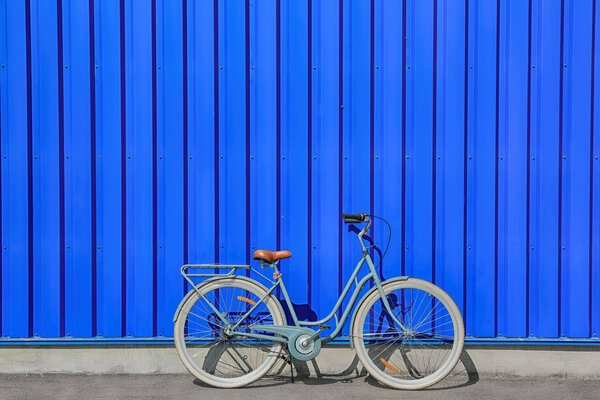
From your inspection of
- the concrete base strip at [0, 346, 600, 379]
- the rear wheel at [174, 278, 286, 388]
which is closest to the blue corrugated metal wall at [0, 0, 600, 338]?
the concrete base strip at [0, 346, 600, 379]

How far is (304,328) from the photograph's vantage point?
5.64m

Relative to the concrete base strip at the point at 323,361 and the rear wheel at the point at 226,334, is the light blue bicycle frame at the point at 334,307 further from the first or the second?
the concrete base strip at the point at 323,361

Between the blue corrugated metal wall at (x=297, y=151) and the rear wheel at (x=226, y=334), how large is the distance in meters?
0.29

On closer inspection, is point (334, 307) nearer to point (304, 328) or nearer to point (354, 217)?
point (304, 328)

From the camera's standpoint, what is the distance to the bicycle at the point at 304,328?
18.4 feet

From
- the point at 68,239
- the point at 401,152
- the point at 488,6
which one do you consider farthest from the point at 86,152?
the point at 488,6

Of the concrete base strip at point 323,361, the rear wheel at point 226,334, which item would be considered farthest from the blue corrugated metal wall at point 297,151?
the rear wheel at point 226,334

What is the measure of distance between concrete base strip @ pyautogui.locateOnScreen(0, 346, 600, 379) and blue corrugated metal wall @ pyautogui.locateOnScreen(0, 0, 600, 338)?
16cm

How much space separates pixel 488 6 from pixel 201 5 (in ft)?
7.24

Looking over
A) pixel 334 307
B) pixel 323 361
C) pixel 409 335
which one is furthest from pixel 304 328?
pixel 409 335

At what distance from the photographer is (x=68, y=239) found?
19.3 feet

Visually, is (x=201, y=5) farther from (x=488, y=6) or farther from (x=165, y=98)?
(x=488, y=6)

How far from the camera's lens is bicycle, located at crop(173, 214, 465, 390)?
221 inches

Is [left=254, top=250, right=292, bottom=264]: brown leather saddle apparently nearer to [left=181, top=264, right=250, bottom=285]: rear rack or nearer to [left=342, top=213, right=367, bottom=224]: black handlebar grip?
[left=181, top=264, right=250, bottom=285]: rear rack
